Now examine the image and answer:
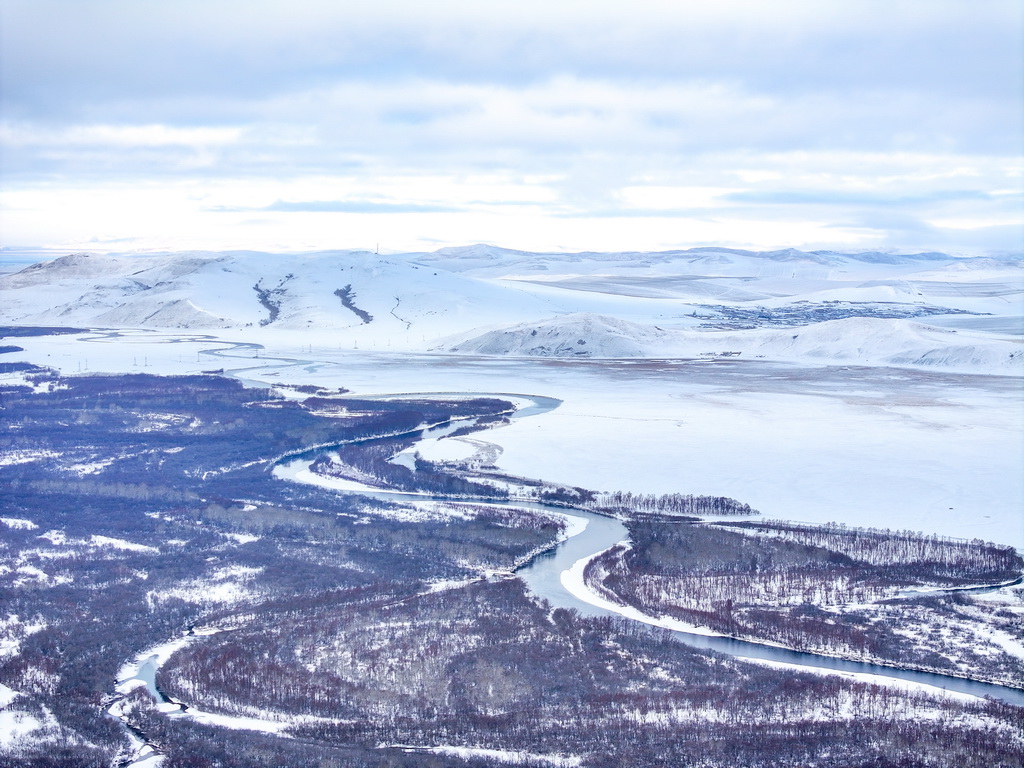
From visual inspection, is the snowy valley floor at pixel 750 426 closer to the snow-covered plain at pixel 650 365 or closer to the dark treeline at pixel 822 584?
the snow-covered plain at pixel 650 365

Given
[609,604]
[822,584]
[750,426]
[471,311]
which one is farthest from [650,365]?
[609,604]

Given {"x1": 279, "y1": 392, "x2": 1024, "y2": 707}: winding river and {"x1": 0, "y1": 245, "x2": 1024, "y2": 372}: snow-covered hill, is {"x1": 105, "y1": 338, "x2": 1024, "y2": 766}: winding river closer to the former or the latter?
{"x1": 279, "y1": 392, "x2": 1024, "y2": 707}: winding river

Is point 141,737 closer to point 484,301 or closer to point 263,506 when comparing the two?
point 263,506

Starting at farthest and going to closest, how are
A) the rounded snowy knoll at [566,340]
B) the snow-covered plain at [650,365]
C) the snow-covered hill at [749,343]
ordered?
the rounded snowy knoll at [566,340] → the snow-covered hill at [749,343] → the snow-covered plain at [650,365]

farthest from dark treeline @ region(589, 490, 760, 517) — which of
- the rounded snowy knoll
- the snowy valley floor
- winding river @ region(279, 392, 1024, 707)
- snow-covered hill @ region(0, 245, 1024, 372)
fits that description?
the rounded snowy knoll

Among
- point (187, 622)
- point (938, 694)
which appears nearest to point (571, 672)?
point (938, 694)

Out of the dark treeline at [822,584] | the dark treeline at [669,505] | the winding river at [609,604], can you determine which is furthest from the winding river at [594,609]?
the dark treeline at [669,505]
